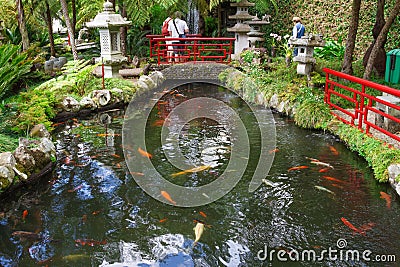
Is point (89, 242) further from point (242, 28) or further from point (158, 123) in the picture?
point (242, 28)

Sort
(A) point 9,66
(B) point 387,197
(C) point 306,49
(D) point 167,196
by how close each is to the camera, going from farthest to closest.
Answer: (C) point 306,49 < (A) point 9,66 < (D) point 167,196 < (B) point 387,197

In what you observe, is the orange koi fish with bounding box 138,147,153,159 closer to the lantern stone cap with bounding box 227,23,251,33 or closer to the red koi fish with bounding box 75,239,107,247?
the red koi fish with bounding box 75,239,107,247

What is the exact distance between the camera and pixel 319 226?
5.29 m

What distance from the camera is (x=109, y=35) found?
1235 cm

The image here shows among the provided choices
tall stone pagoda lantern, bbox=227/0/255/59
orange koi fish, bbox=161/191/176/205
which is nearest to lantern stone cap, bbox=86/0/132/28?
tall stone pagoda lantern, bbox=227/0/255/59

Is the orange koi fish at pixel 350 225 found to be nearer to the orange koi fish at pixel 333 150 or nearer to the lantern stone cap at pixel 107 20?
the orange koi fish at pixel 333 150

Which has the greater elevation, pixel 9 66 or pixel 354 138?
pixel 9 66

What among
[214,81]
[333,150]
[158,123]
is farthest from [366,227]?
[214,81]

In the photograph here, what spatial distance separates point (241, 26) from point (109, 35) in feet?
18.2

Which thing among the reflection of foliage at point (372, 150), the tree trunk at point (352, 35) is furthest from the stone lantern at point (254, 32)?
the reflection of foliage at point (372, 150)

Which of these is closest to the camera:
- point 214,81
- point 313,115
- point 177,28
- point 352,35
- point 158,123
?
point 313,115

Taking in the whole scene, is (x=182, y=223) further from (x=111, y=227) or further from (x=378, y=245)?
(x=378, y=245)

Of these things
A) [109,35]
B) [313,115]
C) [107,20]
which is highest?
[107,20]

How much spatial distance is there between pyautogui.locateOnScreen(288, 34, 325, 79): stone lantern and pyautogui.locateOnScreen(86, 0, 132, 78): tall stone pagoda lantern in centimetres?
504
